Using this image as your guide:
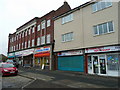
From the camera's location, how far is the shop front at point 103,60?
493 inches

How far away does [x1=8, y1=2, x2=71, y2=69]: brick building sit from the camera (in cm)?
2251

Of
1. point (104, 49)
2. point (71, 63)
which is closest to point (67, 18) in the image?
point (71, 63)

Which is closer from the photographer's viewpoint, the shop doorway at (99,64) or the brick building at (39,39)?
the shop doorway at (99,64)

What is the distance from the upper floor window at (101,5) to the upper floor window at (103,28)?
2.07 m

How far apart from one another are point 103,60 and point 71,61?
200 inches

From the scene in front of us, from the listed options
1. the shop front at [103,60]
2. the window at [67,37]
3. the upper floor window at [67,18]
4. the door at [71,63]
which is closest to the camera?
the shop front at [103,60]

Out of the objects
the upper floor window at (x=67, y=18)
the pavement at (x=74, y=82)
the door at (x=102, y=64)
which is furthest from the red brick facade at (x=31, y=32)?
the pavement at (x=74, y=82)

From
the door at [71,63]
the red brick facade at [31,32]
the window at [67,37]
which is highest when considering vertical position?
the red brick facade at [31,32]

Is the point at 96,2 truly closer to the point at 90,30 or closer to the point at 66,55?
the point at 90,30

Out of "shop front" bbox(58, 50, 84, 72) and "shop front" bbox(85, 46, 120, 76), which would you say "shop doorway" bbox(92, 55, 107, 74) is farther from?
"shop front" bbox(58, 50, 84, 72)

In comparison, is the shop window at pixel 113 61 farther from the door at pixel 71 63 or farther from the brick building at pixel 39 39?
the brick building at pixel 39 39

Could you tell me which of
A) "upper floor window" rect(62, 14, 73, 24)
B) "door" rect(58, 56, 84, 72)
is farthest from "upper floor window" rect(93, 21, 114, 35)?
"upper floor window" rect(62, 14, 73, 24)

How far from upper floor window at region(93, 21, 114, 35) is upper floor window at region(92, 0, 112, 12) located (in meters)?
2.07

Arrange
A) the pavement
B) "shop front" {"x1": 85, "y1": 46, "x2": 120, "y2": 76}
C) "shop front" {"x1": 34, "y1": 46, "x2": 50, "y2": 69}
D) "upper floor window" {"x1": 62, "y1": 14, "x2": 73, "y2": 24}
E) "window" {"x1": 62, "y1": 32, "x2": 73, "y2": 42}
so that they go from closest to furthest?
the pavement, "shop front" {"x1": 85, "y1": 46, "x2": 120, "y2": 76}, "window" {"x1": 62, "y1": 32, "x2": 73, "y2": 42}, "upper floor window" {"x1": 62, "y1": 14, "x2": 73, "y2": 24}, "shop front" {"x1": 34, "y1": 46, "x2": 50, "y2": 69}
